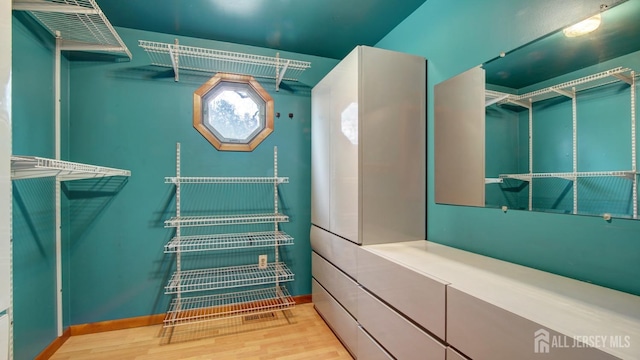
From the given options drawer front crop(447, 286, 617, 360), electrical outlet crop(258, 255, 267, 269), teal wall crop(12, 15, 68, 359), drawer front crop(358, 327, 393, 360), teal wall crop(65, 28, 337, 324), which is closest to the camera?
drawer front crop(447, 286, 617, 360)

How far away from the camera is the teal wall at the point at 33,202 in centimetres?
150

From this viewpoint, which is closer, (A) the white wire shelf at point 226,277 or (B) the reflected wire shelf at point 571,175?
(B) the reflected wire shelf at point 571,175

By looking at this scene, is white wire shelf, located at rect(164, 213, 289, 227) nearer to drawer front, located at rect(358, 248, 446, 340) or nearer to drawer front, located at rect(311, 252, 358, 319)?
drawer front, located at rect(311, 252, 358, 319)

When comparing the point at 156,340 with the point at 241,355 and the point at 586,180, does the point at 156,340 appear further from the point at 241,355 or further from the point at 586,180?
the point at 586,180

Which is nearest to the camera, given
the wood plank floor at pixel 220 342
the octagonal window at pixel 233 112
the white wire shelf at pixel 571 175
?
the white wire shelf at pixel 571 175

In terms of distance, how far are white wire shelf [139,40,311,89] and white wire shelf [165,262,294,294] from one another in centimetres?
166

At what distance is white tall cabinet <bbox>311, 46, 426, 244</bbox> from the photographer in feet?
5.35

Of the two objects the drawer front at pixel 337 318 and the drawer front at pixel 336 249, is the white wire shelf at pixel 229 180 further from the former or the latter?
the drawer front at pixel 337 318

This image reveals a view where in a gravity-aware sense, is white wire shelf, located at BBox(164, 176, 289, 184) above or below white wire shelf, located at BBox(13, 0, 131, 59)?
below

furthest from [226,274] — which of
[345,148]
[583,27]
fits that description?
[583,27]

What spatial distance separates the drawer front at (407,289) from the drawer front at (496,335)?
0.05 m

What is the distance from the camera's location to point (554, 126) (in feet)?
3.67

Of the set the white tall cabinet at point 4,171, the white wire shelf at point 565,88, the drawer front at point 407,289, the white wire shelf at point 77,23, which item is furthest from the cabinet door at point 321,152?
the white tall cabinet at point 4,171

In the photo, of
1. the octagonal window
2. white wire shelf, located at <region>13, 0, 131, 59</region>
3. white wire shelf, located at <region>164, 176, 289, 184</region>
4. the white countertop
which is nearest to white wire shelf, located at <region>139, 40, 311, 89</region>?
the octagonal window
